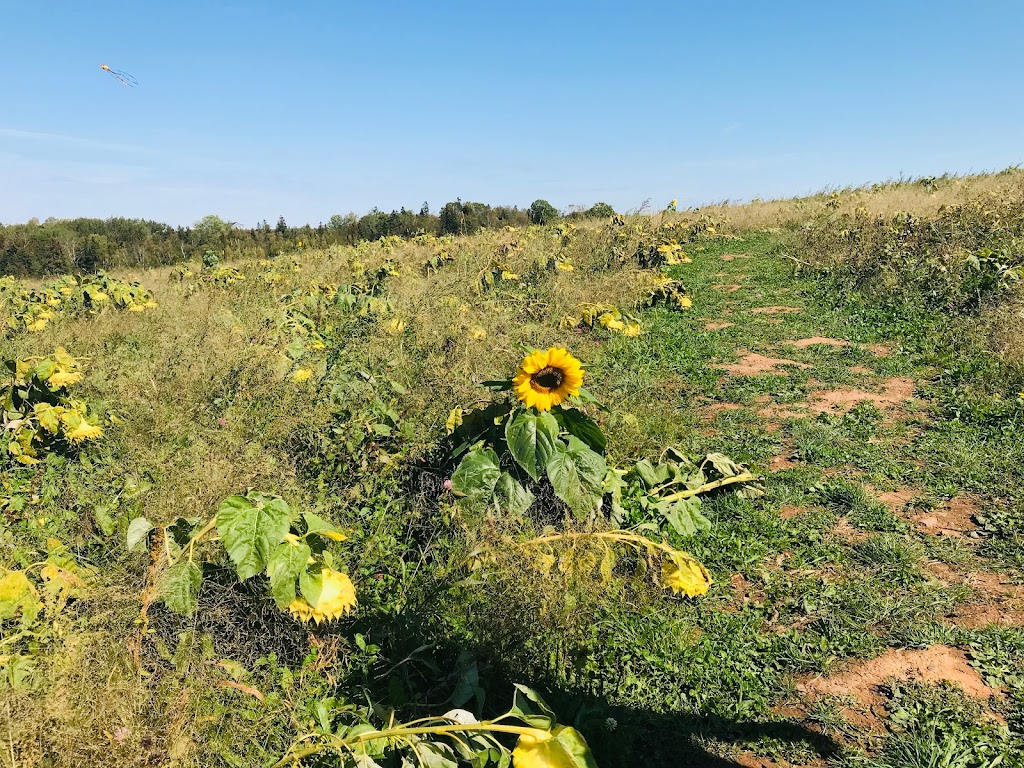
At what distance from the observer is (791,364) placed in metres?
5.61

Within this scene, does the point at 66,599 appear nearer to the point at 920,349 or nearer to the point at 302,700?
the point at 302,700

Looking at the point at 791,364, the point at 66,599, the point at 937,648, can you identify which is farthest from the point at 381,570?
the point at 791,364

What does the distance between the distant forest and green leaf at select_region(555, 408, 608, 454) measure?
526 inches

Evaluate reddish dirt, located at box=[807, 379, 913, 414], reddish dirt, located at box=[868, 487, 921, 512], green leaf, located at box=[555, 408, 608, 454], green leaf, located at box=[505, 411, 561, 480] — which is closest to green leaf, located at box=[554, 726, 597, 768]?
green leaf, located at box=[505, 411, 561, 480]

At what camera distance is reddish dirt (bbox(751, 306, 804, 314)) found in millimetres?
7370

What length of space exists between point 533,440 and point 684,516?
2.97 ft

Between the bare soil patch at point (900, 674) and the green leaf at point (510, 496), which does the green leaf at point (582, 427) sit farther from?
the bare soil patch at point (900, 674)

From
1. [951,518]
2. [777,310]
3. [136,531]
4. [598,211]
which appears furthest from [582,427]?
[598,211]

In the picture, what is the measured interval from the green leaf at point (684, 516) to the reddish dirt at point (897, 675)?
0.88 metres

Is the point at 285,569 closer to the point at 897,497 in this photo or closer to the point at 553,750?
the point at 553,750

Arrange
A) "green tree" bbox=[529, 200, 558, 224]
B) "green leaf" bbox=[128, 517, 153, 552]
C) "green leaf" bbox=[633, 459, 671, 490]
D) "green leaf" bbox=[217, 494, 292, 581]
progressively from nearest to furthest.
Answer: "green leaf" bbox=[217, 494, 292, 581], "green leaf" bbox=[128, 517, 153, 552], "green leaf" bbox=[633, 459, 671, 490], "green tree" bbox=[529, 200, 558, 224]

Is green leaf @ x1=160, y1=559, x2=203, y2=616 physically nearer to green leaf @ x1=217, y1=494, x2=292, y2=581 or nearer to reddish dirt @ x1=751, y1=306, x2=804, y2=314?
green leaf @ x1=217, y1=494, x2=292, y2=581

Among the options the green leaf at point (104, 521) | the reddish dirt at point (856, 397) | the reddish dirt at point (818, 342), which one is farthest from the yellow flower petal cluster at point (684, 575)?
the reddish dirt at point (818, 342)

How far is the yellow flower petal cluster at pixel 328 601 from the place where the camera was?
1941mm
